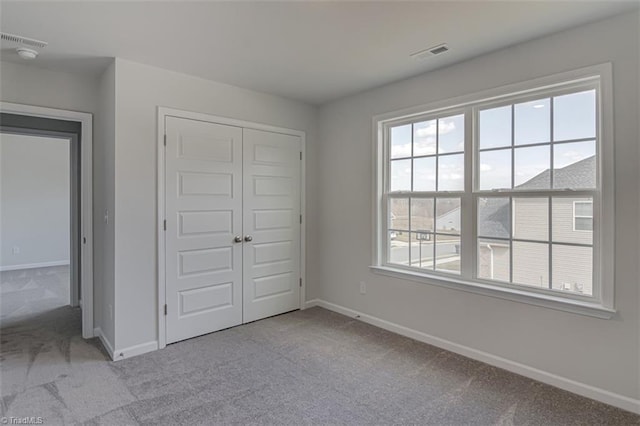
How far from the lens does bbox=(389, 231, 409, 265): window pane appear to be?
3539mm

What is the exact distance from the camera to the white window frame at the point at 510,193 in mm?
2254

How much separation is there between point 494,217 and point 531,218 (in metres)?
0.28

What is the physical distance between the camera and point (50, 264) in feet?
23.6

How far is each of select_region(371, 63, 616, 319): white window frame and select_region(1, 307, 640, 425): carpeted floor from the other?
2.05 ft

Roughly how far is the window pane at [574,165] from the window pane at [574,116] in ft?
0.23

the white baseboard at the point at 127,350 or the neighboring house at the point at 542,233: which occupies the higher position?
the neighboring house at the point at 542,233

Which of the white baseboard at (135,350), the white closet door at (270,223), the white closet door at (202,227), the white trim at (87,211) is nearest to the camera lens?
the white baseboard at (135,350)

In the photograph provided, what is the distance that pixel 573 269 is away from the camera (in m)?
2.47

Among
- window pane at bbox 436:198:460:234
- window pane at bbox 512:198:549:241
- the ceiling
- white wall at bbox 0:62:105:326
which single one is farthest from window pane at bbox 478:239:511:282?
white wall at bbox 0:62:105:326

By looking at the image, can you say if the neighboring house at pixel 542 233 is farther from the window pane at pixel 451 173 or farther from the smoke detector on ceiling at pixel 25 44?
the smoke detector on ceiling at pixel 25 44

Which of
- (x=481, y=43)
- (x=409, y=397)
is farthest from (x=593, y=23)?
(x=409, y=397)

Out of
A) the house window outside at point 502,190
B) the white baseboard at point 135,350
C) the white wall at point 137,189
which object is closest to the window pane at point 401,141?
the house window outside at point 502,190

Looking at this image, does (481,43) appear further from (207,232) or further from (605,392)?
(207,232)

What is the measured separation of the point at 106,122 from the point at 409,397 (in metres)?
3.42
